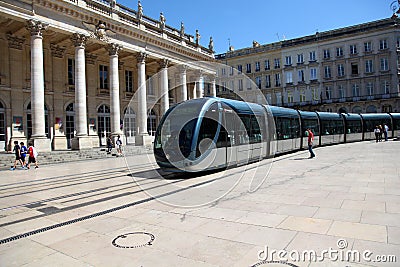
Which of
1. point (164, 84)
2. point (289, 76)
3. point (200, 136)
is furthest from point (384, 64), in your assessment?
point (200, 136)

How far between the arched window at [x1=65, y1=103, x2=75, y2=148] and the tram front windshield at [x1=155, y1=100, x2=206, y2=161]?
17916mm

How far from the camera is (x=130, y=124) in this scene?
31.5m

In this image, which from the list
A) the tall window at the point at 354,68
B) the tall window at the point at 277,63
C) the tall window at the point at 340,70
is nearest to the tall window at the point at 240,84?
the tall window at the point at 277,63

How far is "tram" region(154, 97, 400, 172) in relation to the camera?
990 cm

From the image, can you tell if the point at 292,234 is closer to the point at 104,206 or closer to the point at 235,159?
the point at 104,206

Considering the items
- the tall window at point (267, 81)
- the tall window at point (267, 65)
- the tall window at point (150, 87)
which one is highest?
the tall window at point (267, 65)

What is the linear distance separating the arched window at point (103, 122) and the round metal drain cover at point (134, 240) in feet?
81.1

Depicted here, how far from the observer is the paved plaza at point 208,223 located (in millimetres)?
3803

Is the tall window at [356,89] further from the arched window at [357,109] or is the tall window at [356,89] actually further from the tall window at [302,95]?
the tall window at [302,95]

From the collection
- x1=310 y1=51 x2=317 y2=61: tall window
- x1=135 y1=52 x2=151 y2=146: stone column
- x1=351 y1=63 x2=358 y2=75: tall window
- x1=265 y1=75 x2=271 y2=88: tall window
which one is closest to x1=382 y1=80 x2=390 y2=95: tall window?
x1=351 y1=63 x2=358 y2=75: tall window

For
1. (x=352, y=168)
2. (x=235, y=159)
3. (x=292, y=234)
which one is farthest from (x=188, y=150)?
(x=352, y=168)

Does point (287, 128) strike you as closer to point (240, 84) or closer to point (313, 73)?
point (313, 73)

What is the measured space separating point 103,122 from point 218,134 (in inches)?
823

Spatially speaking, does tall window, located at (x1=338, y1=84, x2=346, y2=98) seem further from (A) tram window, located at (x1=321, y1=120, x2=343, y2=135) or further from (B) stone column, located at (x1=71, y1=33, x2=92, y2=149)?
(B) stone column, located at (x1=71, y1=33, x2=92, y2=149)
